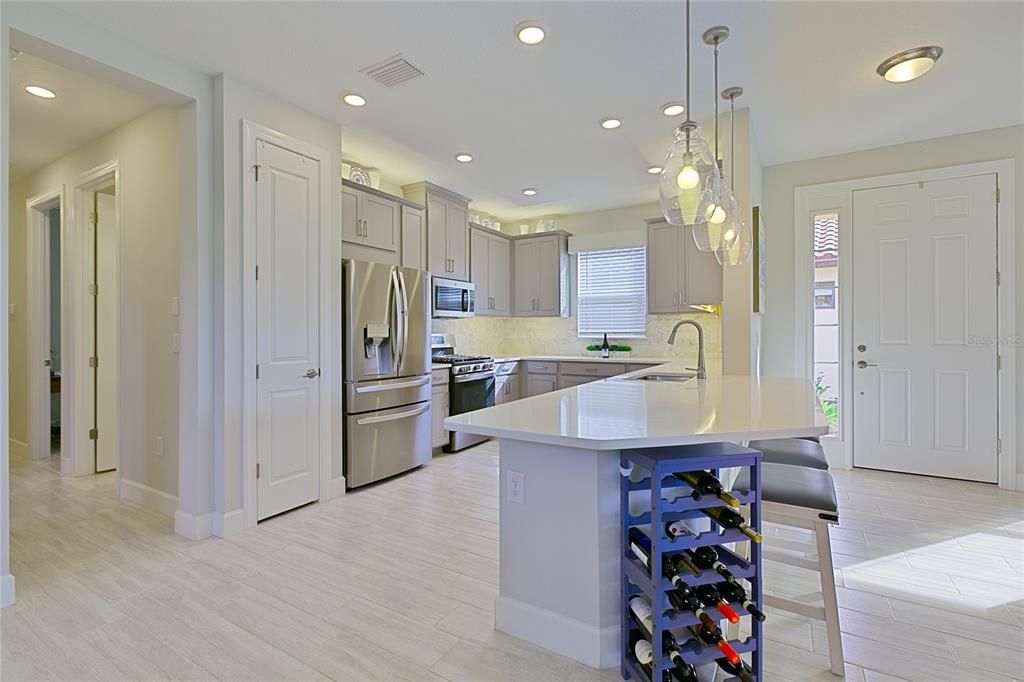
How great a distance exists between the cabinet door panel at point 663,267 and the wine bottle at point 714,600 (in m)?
4.04

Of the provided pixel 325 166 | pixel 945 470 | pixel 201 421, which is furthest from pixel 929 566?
pixel 325 166

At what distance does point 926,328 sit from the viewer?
12.4 feet

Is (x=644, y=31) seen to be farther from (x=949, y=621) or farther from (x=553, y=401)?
(x=949, y=621)

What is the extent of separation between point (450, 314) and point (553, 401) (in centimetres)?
309

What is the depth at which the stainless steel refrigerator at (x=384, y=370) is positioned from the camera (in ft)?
11.5

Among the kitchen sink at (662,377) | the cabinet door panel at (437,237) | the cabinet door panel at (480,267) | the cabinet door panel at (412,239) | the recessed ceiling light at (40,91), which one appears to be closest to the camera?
the recessed ceiling light at (40,91)

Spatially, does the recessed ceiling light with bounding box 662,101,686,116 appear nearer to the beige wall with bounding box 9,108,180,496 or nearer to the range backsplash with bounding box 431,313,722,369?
the range backsplash with bounding box 431,313,722,369

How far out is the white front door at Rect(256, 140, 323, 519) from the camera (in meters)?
2.92

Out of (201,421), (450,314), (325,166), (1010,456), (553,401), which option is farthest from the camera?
(450,314)

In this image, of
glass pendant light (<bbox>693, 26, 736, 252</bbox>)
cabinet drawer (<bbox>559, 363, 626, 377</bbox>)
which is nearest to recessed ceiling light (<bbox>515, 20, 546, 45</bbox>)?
glass pendant light (<bbox>693, 26, 736, 252</bbox>)

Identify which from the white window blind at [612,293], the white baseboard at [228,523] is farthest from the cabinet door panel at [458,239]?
the white baseboard at [228,523]

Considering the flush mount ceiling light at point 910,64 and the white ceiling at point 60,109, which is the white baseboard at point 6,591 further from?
the flush mount ceiling light at point 910,64

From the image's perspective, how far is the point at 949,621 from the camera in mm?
1900

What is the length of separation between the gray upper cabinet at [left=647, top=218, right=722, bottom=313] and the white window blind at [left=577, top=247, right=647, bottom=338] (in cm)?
40
